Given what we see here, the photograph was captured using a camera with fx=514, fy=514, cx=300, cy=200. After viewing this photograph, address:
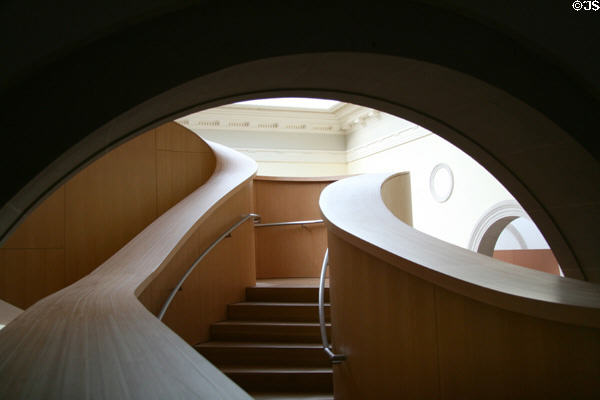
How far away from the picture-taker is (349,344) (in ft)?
10.9

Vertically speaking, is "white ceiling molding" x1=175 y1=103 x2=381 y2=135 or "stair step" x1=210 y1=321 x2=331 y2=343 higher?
"white ceiling molding" x1=175 y1=103 x2=381 y2=135

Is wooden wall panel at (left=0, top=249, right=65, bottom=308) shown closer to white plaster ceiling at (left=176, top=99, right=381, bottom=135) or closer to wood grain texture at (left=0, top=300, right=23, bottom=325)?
wood grain texture at (left=0, top=300, right=23, bottom=325)

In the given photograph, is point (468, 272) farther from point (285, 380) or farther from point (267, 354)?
point (267, 354)

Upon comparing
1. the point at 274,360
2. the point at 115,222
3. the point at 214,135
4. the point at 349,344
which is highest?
the point at 214,135

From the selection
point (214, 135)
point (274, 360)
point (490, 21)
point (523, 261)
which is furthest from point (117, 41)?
point (214, 135)

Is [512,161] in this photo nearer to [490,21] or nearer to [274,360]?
[490,21]

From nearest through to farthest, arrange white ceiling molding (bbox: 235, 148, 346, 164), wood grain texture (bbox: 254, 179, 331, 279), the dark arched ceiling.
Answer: the dark arched ceiling → wood grain texture (bbox: 254, 179, 331, 279) → white ceiling molding (bbox: 235, 148, 346, 164)

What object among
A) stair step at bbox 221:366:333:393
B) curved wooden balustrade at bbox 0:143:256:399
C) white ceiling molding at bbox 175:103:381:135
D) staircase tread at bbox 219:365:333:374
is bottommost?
stair step at bbox 221:366:333:393

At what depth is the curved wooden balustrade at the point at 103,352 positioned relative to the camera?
1.19m

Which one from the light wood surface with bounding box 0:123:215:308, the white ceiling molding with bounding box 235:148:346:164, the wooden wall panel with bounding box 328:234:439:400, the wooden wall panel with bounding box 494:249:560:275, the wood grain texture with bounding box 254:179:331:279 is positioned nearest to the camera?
the wooden wall panel with bounding box 328:234:439:400

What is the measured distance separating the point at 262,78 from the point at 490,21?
3.73ft

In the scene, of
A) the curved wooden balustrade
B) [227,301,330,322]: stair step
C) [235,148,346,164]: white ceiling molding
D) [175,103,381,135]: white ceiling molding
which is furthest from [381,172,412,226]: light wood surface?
[235,148,346,164]: white ceiling molding

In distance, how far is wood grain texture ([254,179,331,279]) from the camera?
23.0ft

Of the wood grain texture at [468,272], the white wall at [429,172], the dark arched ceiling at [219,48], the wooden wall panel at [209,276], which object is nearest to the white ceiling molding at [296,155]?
the white wall at [429,172]
